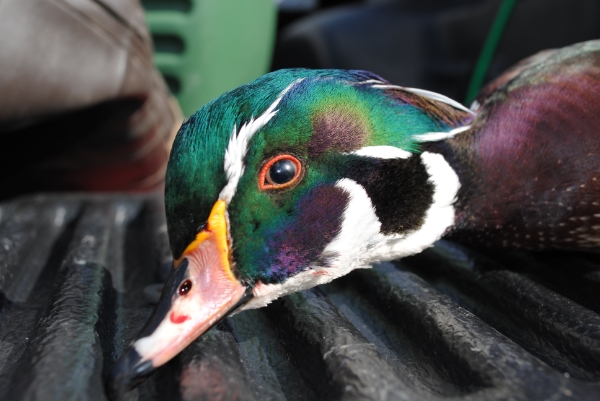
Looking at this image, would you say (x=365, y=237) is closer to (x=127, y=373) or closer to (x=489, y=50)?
(x=127, y=373)

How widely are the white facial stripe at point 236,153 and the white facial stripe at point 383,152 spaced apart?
0.20 metres

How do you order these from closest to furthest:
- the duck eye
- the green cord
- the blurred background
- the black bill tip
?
the black bill tip < the duck eye < the blurred background < the green cord

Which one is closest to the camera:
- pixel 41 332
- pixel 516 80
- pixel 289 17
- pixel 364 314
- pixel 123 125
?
pixel 41 332

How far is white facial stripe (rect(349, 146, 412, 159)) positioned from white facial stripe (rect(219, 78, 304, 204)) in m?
0.20

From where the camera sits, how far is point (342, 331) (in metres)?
0.99

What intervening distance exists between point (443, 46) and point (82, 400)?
2.66m

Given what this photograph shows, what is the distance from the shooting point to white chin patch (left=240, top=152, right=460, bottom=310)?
1.06 metres

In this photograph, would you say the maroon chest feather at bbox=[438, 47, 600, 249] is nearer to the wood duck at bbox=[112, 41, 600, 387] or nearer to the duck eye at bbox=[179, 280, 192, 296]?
the wood duck at bbox=[112, 41, 600, 387]

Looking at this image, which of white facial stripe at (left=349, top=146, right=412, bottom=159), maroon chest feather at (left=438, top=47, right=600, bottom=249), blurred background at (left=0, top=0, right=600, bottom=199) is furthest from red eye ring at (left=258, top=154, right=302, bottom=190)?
blurred background at (left=0, top=0, right=600, bottom=199)

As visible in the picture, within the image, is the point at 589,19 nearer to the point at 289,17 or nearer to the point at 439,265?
the point at 439,265

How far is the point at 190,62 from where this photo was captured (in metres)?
2.47

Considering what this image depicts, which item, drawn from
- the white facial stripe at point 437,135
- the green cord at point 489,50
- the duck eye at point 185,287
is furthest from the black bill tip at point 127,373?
the green cord at point 489,50

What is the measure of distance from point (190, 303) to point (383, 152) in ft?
1.49

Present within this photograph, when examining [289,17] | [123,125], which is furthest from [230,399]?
[289,17]
